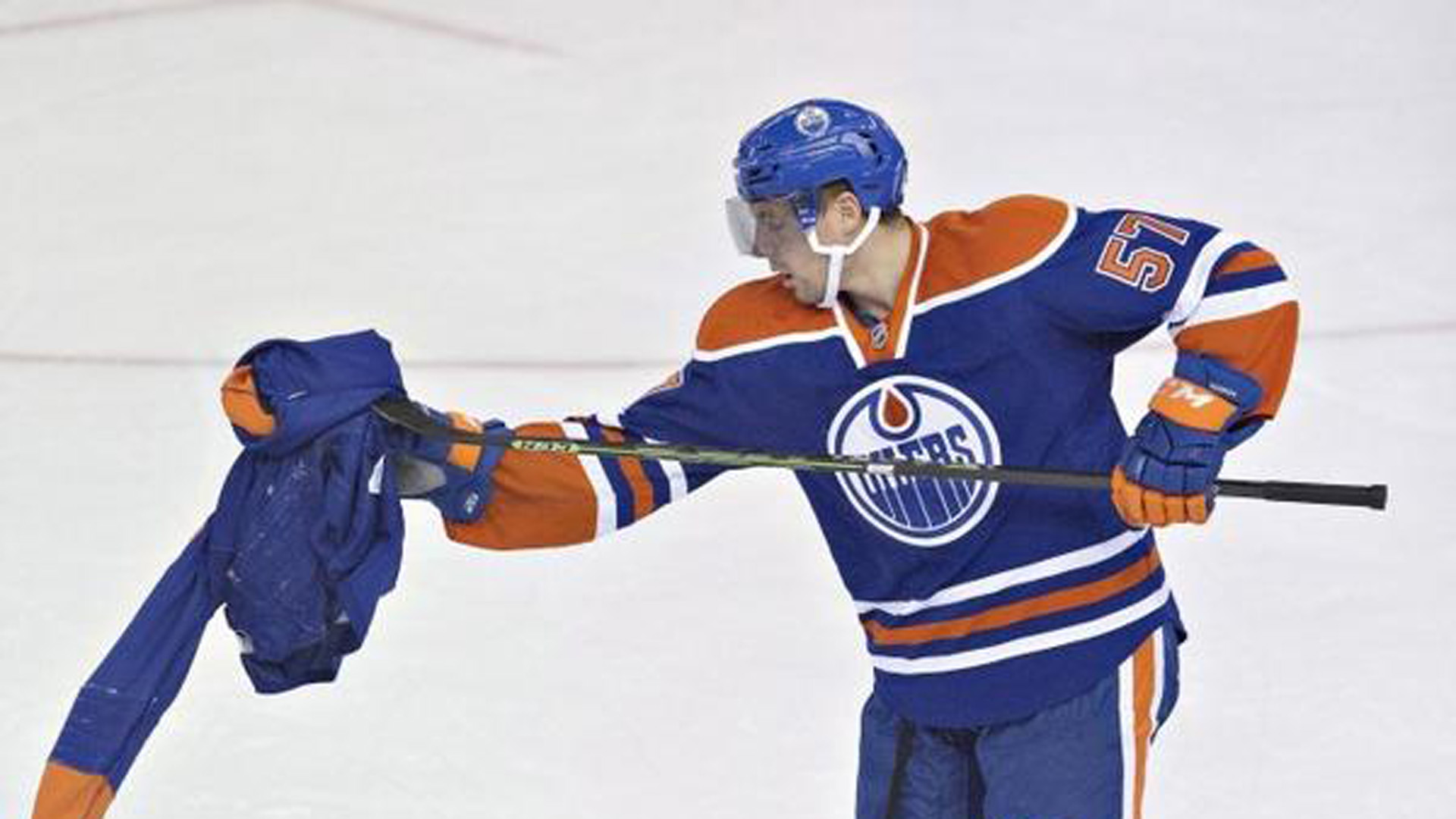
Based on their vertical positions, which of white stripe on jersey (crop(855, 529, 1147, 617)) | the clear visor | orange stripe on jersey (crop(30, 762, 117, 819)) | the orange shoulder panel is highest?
the clear visor

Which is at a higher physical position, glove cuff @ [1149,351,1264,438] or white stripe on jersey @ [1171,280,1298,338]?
white stripe on jersey @ [1171,280,1298,338]

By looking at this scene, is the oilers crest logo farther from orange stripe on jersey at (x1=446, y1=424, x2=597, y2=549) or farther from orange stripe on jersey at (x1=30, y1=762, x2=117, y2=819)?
orange stripe on jersey at (x1=30, y1=762, x2=117, y2=819)

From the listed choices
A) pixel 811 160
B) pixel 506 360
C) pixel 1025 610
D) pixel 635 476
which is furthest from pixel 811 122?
pixel 506 360

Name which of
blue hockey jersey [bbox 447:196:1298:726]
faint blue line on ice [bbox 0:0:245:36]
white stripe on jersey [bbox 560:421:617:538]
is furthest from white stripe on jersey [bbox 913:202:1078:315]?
faint blue line on ice [bbox 0:0:245:36]

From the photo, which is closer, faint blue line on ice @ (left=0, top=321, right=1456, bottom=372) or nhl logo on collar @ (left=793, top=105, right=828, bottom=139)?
nhl logo on collar @ (left=793, top=105, right=828, bottom=139)

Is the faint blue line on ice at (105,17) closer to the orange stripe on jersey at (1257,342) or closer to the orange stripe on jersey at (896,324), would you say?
the orange stripe on jersey at (896,324)

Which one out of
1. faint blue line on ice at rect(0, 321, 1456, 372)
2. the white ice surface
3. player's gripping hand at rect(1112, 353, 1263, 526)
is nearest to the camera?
player's gripping hand at rect(1112, 353, 1263, 526)

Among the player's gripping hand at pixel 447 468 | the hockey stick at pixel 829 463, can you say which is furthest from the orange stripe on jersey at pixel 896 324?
the player's gripping hand at pixel 447 468

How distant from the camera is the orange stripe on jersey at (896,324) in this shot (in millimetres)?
3279

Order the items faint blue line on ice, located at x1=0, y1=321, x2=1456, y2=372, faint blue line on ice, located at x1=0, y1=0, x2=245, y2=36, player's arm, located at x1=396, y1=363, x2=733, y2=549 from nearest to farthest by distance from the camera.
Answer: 1. player's arm, located at x1=396, y1=363, x2=733, y2=549
2. faint blue line on ice, located at x1=0, y1=321, x2=1456, y2=372
3. faint blue line on ice, located at x1=0, y1=0, x2=245, y2=36

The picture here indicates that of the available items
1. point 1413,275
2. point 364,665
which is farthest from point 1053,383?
point 1413,275

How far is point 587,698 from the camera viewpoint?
4.47m

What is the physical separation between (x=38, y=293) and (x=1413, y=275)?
2631 mm

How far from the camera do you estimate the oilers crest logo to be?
331 cm
